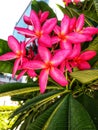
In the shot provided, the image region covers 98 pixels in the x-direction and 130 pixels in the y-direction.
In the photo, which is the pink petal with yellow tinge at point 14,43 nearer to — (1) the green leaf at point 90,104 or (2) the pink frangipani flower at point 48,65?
(2) the pink frangipani flower at point 48,65

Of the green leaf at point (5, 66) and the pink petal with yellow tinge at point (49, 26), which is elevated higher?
the pink petal with yellow tinge at point (49, 26)

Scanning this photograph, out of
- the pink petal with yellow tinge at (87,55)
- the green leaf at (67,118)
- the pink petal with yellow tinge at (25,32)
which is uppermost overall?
the pink petal with yellow tinge at (25,32)

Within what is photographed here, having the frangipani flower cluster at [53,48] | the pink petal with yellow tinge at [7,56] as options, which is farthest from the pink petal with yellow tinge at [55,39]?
the pink petal with yellow tinge at [7,56]

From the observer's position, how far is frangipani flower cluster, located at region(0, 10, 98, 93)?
68cm

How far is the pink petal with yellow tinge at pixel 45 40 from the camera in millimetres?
667

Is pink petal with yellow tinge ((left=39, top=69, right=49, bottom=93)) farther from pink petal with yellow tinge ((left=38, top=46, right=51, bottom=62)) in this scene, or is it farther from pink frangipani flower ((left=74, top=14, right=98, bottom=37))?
pink frangipani flower ((left=74, top=14, right=98, bottom=37))

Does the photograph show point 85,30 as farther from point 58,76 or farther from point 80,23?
point 58,76

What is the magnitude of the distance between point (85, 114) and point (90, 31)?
0.61 ft

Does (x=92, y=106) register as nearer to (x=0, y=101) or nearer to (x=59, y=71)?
(x=59, y=71)

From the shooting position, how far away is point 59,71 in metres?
0.68

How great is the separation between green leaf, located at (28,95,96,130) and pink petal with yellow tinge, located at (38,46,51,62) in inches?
5.4

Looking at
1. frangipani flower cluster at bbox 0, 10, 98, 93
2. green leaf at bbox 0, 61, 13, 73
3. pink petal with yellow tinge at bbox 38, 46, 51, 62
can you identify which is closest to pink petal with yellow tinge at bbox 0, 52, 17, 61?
frangipani flower cluster at bbox 0, 10, 98, 93

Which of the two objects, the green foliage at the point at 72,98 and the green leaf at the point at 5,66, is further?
the green leaf at the point at 5,66

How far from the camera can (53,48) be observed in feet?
2.37
